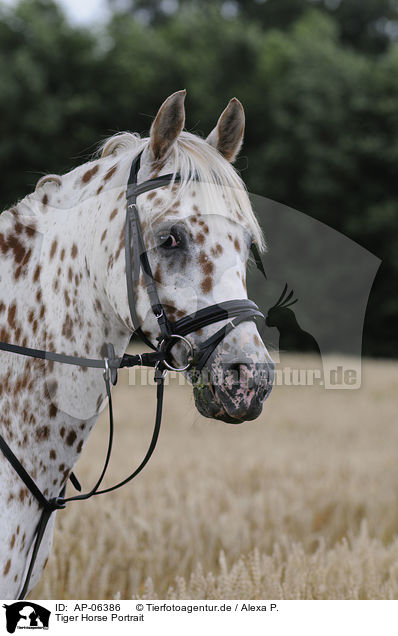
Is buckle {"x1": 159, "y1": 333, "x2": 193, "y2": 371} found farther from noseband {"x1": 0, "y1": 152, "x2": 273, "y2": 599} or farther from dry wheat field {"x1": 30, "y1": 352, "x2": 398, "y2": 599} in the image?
dry wheat field {"x1": 30, "y1": 352, "x2": 398, "y2": 599}

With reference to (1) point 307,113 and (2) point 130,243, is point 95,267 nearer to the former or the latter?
(2) point 130,243

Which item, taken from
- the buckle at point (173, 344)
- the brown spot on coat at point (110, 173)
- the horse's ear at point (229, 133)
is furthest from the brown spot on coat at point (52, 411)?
the horse's ear at point (229, 133)

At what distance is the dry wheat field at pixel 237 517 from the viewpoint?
11.9 ft

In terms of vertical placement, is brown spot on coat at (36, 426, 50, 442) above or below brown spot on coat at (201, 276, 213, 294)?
below

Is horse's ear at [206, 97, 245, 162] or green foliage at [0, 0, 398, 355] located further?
green foliage at [0, 0, 398, 355]

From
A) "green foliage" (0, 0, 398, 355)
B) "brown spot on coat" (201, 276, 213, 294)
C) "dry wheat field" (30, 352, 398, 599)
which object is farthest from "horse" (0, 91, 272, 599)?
"green foliage" (0, 0, 398, 355)

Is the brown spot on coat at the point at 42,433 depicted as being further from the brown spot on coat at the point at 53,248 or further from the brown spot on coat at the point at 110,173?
the brown spot on coat at the point at 110,173

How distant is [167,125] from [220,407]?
1031 mm

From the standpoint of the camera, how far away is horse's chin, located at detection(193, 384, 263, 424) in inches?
82.9

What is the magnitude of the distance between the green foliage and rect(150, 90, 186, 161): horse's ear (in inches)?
839

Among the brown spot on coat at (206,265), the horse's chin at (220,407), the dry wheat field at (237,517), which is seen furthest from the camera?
the dry wheat field at (237,517)
